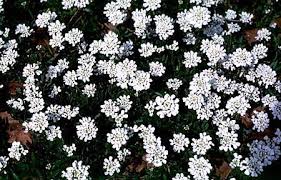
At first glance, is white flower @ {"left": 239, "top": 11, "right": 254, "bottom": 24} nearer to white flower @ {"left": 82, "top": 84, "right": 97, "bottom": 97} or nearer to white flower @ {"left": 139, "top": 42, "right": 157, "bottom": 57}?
white flower @ {"left": 139, "top": 42, "right": 157, "bottom": 57}

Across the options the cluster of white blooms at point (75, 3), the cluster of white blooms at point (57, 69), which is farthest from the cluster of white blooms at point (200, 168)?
the cluster of white blooms at point (75, 3)

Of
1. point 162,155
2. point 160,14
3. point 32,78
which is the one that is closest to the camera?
point 162,155

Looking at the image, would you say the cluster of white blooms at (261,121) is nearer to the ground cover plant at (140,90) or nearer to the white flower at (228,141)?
the ground cover plant at (140,90)

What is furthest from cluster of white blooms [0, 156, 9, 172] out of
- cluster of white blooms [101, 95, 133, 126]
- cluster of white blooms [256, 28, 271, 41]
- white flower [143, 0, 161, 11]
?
cluster of white blooms [256, 28, 271, 41]

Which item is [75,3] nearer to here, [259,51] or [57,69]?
[57,69]

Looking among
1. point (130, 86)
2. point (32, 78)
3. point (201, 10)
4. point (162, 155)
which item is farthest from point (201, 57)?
point (32, 78)

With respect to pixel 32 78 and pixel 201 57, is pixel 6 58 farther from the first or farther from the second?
pixel 201 57
